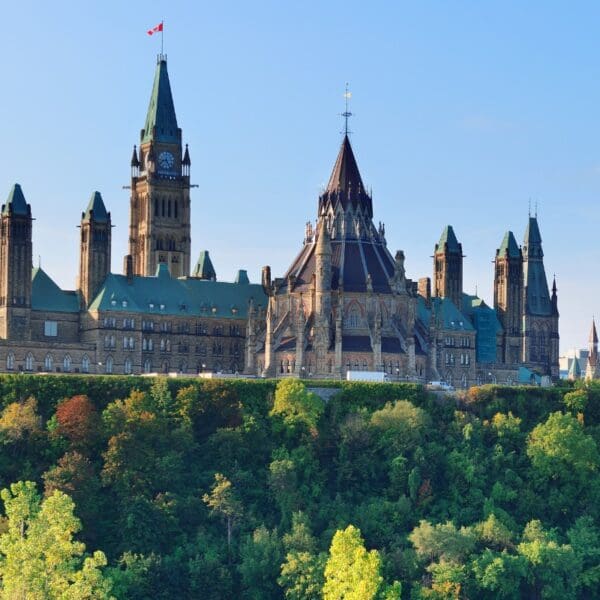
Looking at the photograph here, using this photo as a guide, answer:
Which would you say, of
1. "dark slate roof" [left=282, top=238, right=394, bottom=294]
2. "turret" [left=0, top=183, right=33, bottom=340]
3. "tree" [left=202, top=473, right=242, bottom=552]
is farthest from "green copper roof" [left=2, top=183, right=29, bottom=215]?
"tree" [left=202, top=473, right=242, bottom=552]

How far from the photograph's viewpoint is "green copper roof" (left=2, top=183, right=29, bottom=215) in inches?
7623

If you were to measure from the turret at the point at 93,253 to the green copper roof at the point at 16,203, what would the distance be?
717cm

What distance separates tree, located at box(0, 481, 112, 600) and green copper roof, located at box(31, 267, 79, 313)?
60323 mm

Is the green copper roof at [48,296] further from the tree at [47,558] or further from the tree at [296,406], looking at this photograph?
the tree at [47,558]

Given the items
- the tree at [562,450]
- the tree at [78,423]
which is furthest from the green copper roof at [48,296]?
the tree at [562,450]

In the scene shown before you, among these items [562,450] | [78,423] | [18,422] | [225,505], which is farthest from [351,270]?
[225,505]

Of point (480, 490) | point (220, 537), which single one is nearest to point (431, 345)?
point (480, 490)

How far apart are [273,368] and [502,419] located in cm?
3086

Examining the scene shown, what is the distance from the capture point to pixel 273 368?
193750 millimetres

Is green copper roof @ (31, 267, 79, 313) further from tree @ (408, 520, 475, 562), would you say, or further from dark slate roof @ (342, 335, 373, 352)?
tree @ (408, 520, 475, 562)

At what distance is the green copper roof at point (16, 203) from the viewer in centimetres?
19362

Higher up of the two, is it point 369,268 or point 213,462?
point 369,268

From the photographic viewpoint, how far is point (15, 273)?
632ft

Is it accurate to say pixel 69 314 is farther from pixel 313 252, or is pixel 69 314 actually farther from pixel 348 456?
pixel 348 456
